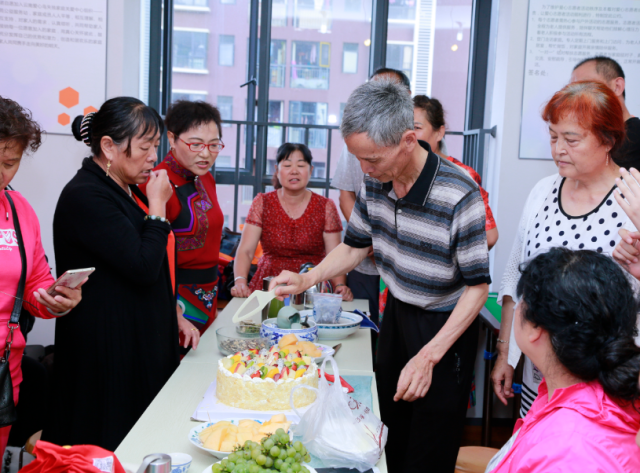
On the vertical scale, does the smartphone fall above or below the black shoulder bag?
above

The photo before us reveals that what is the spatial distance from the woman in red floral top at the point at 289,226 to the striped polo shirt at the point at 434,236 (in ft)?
3.61

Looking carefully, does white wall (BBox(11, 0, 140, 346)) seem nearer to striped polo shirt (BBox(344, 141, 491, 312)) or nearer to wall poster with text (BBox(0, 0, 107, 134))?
wall poster with text (BBox(0, 0, 107, 134))

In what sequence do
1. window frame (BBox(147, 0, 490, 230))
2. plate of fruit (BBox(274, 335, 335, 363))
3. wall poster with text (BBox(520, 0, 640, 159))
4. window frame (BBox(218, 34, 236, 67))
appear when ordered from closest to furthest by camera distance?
1. plate of fruit (BBox(274, 335, 335, 363))
2. wall poster with text (BBox(520, 0, 640, 159))
3. window frame (BBox(147, 0, 490, 230))
4. window frame (BBox(218, 34, 236, 67))

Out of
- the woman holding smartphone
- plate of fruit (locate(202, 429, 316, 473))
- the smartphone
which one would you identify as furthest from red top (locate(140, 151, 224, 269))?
plate of fruit (locate(202, 429, 316, 473))

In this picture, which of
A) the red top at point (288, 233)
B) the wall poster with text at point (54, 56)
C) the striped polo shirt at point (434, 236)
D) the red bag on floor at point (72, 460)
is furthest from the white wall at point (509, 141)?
the red bag on floor at point (72, 460)

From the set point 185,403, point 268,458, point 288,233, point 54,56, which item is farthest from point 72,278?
point 54,56

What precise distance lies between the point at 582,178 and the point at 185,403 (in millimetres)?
1337

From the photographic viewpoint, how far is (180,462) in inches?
44.4

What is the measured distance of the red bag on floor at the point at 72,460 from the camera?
37.7 inches

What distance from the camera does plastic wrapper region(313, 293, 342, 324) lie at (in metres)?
2.08

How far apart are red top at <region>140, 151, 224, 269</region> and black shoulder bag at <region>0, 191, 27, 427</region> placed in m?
0.70

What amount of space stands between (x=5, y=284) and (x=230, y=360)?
2.34 ft

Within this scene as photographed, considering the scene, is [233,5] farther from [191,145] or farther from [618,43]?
[618,43]

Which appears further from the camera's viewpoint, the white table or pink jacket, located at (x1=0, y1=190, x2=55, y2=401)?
pink jacket, located at (x1=0, y1=190, x2=55, y2=401)
